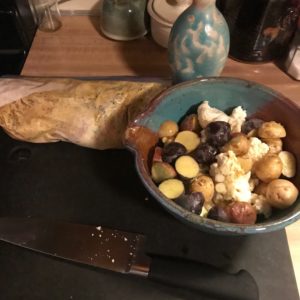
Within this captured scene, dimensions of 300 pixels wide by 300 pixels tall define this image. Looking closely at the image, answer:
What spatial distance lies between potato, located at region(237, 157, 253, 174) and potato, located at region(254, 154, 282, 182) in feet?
0.04

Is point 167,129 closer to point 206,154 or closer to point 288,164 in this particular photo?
point 206,154

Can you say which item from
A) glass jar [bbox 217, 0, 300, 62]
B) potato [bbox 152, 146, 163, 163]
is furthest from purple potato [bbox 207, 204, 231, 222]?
glass jar [bbox 217, 0, 300, 62]

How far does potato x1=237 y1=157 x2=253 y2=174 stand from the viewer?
1.64 feet

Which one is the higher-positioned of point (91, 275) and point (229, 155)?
point (229, 155)

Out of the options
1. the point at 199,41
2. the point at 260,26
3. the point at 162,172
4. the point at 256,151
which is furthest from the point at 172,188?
the point at 260,26

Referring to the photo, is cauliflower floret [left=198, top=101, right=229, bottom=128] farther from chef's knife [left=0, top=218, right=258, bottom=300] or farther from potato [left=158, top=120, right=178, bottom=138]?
chef's knife [left=0, top=218, right=258, bottom=300]

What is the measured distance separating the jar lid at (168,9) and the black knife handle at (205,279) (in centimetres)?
46

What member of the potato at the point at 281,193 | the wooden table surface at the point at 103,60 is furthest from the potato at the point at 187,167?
the wooden table surface at the point at 103,60

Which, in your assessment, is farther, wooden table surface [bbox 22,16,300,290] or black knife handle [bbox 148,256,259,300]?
wooden table surface [bbox 22,16,300,290]

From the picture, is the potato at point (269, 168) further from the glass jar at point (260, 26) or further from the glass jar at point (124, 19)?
the glass jar at point (124, 19)

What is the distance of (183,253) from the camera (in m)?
0.52

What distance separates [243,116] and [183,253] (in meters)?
0.22

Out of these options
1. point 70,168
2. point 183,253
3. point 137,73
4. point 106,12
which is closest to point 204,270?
point 183,253

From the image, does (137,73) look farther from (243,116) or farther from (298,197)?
(298,197)
